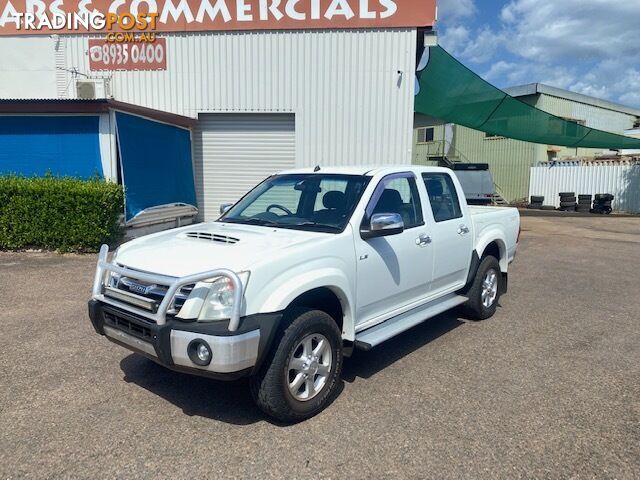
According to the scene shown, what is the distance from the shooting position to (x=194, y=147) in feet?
44.8

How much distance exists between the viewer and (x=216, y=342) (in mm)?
3047

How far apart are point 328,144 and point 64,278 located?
7511 millimetres

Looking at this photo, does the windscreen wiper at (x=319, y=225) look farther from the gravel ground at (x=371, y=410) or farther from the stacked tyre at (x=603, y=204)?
the stacked tyre at (x=603, y=204)

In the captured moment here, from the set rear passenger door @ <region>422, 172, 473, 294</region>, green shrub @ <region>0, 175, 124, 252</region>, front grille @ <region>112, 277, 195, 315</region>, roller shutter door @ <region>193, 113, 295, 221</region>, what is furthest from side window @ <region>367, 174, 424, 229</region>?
roller shutter door @ <region>193, 113, 295, 221</region>

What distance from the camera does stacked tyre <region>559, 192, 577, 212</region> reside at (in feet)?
77.8

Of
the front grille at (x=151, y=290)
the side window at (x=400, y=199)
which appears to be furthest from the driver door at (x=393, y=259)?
the front grille at (x=151, y=290)

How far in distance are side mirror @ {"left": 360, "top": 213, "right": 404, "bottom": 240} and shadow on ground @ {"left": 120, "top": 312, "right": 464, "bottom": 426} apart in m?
1.25

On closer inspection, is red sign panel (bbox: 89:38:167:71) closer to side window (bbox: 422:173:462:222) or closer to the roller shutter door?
the roller shutter door

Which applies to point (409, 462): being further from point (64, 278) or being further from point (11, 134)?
point (11, 134)

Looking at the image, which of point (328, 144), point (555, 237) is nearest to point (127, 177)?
point (328, 144)

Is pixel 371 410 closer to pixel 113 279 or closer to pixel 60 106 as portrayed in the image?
pixel 113 279

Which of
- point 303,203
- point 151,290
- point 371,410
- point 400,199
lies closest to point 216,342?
point 151,290

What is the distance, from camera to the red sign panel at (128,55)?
13.5 meters

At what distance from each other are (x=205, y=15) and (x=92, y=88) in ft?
12.0
